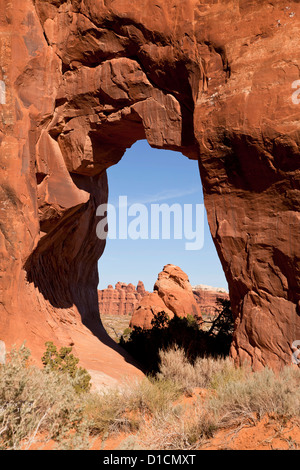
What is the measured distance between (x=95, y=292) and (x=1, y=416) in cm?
1104

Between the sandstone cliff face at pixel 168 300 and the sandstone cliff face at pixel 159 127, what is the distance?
24.3 feet

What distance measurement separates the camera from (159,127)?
8.80 m

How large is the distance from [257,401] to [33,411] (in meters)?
3.07

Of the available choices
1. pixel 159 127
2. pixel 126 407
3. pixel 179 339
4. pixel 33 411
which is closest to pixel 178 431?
pixel 126 407

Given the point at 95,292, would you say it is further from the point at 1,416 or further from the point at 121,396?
the point at 1,416

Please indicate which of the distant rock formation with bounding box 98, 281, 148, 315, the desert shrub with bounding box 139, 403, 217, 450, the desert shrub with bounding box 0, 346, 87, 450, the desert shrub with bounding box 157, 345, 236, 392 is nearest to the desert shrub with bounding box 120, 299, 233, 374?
the desert shrub with bounding box 157, 345, 236, 392

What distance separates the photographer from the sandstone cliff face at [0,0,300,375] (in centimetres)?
700

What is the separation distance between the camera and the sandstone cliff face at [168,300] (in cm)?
1856

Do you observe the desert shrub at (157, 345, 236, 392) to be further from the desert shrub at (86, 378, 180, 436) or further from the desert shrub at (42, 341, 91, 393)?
the desert shrub at (42, 341, 91, 393)

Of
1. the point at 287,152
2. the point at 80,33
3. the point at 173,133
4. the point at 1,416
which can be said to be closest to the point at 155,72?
the point at 173,133

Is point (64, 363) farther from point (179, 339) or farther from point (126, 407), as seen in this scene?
point (179, 339)

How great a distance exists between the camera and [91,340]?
38.4 ft

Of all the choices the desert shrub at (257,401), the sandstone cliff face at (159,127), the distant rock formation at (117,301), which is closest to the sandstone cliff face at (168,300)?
the sandstone cliff face at (159,127)

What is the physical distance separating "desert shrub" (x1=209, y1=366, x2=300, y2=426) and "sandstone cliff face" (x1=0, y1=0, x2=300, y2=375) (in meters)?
1.83
